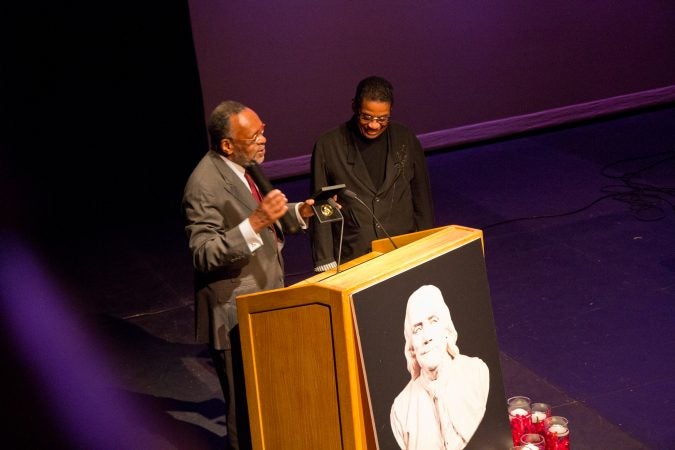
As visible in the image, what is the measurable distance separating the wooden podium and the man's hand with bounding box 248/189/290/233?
31 centimetres

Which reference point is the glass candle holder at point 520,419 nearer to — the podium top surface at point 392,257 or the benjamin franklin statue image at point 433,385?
the benjamin franklin statue image at point 433,385

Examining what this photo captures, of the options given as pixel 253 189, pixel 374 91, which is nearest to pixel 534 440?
pixel 253 189

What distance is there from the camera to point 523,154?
8.85m

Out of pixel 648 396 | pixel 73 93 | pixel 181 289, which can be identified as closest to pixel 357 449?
pixel 648 396

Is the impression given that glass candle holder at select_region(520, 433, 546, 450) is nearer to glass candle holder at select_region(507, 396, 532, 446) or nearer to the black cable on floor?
glass candle holder at select_region(507, 396, 532, 446)

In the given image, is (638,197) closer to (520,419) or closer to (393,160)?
(393,160)

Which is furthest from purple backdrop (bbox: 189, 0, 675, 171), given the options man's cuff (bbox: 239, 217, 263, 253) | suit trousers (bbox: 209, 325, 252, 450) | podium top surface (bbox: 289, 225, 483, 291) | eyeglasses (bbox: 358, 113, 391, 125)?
podium top surface (bbox: 289, 225, 483, 291)

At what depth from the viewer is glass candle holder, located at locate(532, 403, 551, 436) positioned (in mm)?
3893

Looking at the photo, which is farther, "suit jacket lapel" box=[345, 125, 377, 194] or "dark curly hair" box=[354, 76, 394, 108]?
"suit jacket lapel" box=[345, 125, 377, 194]

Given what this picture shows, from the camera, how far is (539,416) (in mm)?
3916

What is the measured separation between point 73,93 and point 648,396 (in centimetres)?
529

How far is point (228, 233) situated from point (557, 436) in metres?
1.65

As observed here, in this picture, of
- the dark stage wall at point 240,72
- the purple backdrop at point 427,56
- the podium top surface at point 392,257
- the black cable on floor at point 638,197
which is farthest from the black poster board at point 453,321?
the purple backdrop at point 427,56

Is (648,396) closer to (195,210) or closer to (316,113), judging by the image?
(195,210)
